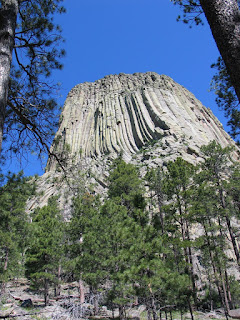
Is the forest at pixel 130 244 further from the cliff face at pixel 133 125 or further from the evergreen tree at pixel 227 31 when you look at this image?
the cliff face at pixel 133 125

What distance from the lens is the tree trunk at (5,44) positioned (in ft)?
9.22

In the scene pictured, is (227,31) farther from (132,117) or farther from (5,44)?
(132,117)

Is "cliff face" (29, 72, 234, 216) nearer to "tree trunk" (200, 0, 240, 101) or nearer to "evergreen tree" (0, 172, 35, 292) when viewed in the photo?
"evergreen tree" (0, 172, 35, 292)

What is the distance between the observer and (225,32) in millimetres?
2664

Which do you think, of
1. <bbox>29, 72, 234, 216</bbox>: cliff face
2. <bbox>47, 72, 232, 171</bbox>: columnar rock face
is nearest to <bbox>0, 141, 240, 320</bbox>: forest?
<bbox>29, 72, 234, 216</bbox>: cliff face

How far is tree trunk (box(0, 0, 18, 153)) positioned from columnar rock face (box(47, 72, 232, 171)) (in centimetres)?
3826

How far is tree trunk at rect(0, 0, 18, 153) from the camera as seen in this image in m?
2.81

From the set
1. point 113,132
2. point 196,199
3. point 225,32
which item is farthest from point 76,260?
point 113,132

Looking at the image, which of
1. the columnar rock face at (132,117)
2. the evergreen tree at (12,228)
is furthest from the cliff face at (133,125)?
the evergreen tree at (12,228)

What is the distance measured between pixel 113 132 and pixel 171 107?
44.9 ft

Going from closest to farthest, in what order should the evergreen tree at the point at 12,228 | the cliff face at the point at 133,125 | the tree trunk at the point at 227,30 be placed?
Result: the tree trunk at the point at 227,30 < the evergreen tree at the point at 12,228 < the cliff face at the point at 133,125

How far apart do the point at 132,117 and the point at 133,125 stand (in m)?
2.29

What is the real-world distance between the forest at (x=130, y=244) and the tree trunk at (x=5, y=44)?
15.0ft

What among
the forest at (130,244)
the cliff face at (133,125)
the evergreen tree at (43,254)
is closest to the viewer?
the forest at (130,244)
